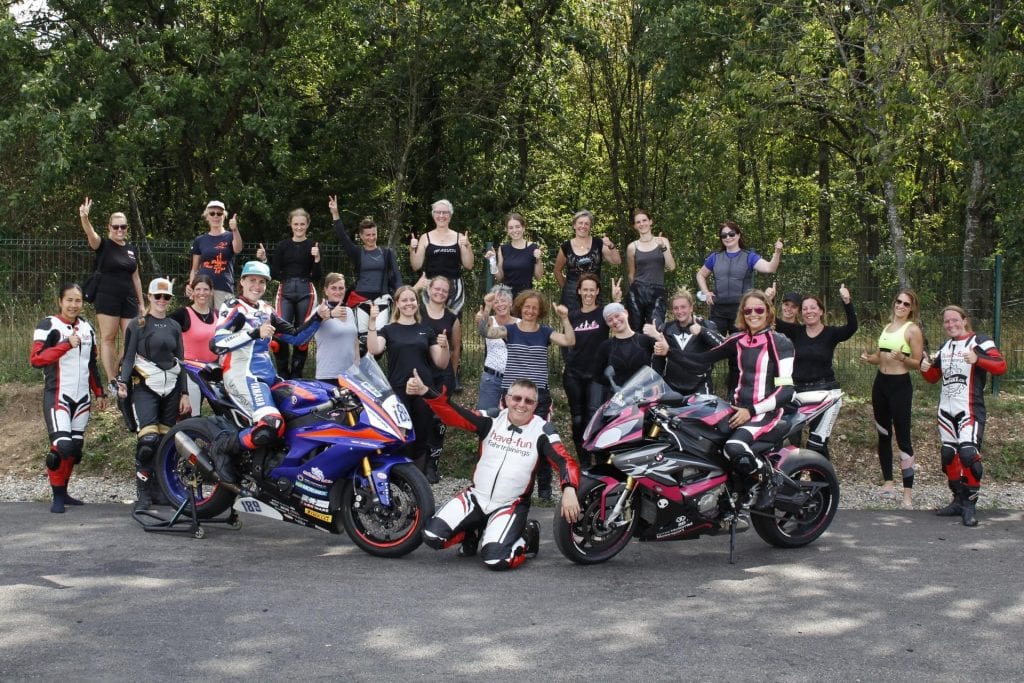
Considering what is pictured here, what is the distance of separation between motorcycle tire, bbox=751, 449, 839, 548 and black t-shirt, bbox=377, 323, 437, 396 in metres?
3.09

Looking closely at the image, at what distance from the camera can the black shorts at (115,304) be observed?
11094mm

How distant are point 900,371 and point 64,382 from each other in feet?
23.1

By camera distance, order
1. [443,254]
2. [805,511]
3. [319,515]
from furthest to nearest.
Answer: [443,254] < [805,511] < [319,515]

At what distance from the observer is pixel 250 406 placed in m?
8.05

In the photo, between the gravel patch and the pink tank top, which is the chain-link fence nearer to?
the gravel patch

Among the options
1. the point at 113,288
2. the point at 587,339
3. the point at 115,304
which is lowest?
the point at 587,339

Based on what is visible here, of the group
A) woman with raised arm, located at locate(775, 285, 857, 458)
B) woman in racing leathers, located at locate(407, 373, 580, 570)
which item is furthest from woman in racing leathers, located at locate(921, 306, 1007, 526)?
woman in racing leathers, located at locate(407, 373, 580, 570)

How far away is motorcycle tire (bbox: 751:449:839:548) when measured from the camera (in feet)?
26.0

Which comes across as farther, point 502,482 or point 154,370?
point 154,370

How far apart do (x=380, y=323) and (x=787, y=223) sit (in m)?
25.0

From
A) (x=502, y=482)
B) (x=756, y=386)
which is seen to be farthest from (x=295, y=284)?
(x=756, y=386)

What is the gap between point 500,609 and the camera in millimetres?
6410

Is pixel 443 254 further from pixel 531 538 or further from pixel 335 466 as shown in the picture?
pixel 531 538

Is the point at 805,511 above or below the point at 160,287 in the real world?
below
